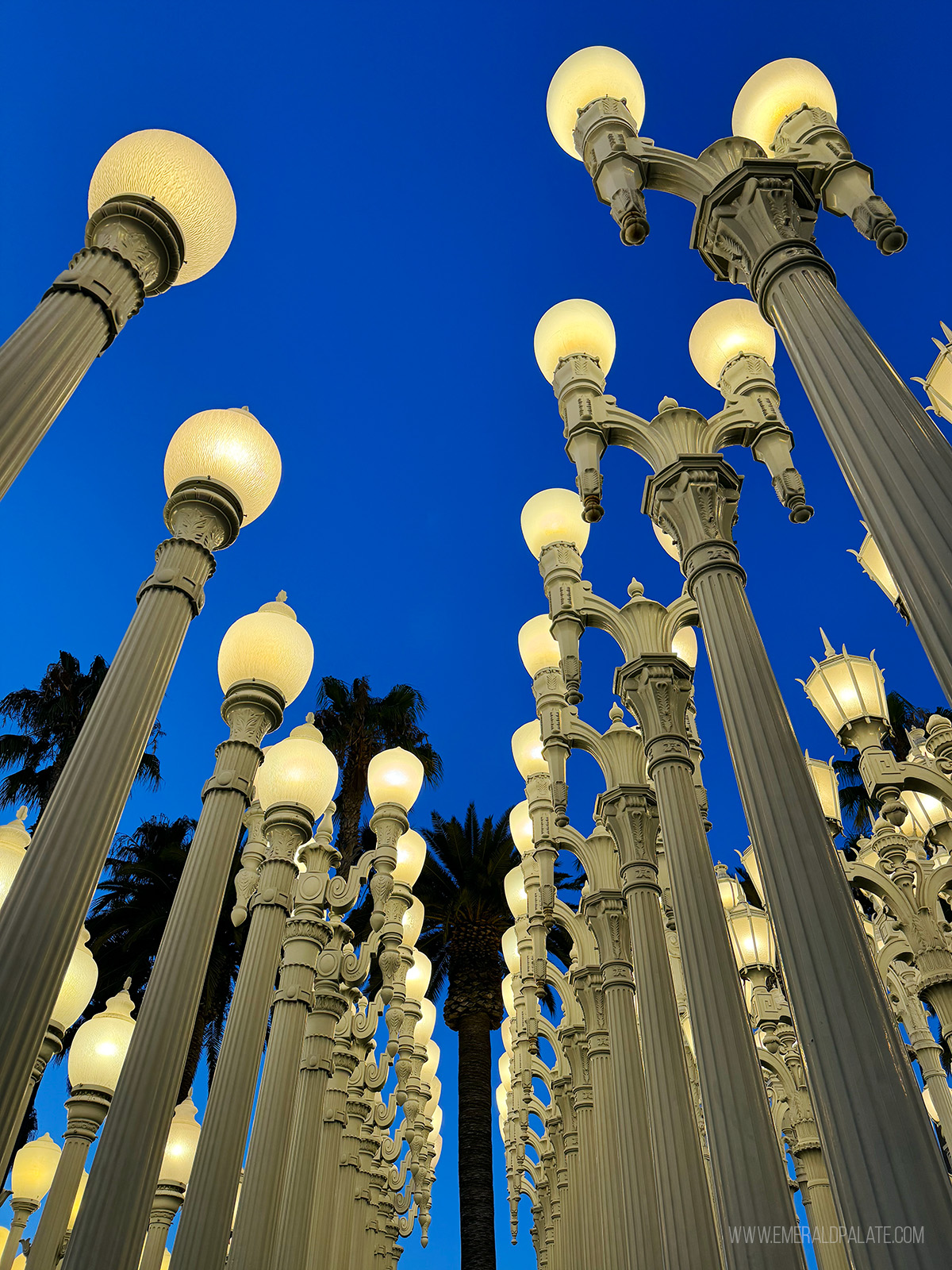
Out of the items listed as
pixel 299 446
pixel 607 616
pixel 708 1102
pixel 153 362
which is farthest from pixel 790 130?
pixel 299 446

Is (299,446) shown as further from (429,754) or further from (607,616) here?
(607,616)

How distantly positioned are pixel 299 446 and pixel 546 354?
9249cm

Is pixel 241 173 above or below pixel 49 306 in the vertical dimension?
above

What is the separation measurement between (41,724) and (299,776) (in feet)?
73.4

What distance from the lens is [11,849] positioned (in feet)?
26.1

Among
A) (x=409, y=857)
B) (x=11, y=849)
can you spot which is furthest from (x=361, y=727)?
(x=11, y=849)

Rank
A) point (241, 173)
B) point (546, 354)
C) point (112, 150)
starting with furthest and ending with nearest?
point (241, 173) → point (546, 354) → point (112, 150)

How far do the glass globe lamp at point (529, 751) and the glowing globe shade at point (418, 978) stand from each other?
5313 millimetres

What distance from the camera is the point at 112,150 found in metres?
5.88

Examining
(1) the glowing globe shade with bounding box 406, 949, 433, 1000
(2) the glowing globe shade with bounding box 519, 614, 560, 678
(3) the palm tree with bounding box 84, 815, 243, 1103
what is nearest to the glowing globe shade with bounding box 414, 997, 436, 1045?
(1) the glowing globe shade with bounding box 406, 949, 433, 1000

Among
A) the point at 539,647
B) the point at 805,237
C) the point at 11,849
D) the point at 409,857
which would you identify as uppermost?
the point at 539,647

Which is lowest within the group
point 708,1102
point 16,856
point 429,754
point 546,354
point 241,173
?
point 708,1102

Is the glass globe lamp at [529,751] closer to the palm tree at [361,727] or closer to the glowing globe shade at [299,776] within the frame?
the glowing globe shade at [299,776]

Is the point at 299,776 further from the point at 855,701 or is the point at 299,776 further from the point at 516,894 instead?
the point at 516,894
